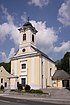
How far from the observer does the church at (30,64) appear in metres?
53.4

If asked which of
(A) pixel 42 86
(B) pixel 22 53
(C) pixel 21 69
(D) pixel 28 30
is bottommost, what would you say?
(A) pixel 42 86

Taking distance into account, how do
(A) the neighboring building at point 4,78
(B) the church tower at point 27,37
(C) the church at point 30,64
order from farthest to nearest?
(A) the neighboring building at point 4,78 < (B) the church tower at point 27,37 < (C) the church at point 30,64

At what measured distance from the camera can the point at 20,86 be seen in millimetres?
50875

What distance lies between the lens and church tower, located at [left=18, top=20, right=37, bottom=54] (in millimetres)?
56969

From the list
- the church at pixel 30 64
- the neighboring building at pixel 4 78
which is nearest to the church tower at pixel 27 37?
the church at pixel 30 64

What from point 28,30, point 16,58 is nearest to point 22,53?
point 16,58

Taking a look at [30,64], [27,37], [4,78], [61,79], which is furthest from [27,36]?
[4,78]

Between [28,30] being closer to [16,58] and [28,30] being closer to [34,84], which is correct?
[16,58]

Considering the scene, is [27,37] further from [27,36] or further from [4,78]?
[4,78]

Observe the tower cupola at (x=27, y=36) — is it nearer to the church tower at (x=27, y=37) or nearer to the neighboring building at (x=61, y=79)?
the church tower at (x=27, y=37)

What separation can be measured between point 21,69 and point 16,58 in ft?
10.9

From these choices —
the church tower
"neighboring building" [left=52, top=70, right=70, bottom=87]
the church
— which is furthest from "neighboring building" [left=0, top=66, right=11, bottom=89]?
"neighboring building" [left=52, top=70, right=70, bottom=87]

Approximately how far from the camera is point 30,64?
54562 mm

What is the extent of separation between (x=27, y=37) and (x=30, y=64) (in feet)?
24.2
